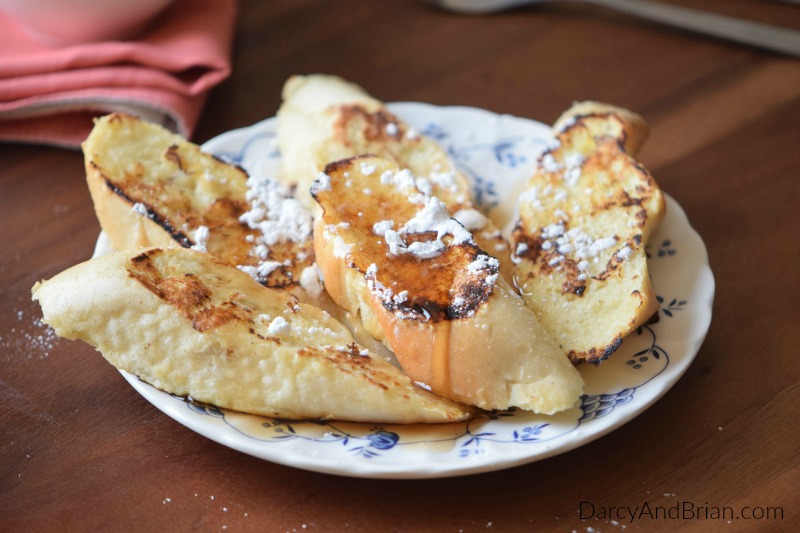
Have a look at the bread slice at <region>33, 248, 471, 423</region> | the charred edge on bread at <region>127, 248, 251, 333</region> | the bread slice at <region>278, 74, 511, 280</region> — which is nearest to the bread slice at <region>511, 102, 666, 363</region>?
the bread slice at <region>278, 74, 511, 280</region>

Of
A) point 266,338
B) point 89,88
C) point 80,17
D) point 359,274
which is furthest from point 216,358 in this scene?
point 80,17

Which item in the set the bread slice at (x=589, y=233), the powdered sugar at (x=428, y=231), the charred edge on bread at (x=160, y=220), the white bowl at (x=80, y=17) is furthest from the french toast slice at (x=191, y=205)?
the white bowl at (x=80, y=17)

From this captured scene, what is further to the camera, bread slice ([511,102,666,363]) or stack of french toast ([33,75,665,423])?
bread slice ([511,102,666,363])

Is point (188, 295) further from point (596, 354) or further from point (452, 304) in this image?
point (596, 354)

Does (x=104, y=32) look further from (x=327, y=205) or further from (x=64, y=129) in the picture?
(x=327, y=205)

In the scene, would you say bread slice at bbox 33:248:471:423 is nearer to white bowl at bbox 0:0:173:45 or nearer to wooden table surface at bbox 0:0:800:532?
wooden table surface at bbox 0:0:800:532

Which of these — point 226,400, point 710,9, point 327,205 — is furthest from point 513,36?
point 226,400
